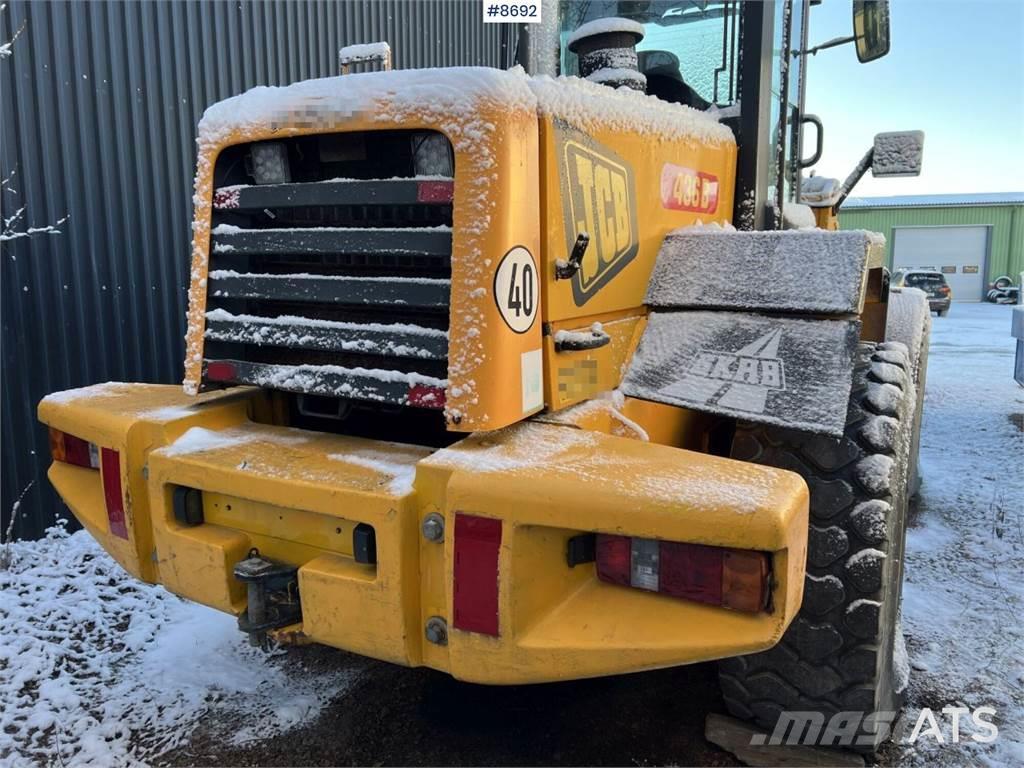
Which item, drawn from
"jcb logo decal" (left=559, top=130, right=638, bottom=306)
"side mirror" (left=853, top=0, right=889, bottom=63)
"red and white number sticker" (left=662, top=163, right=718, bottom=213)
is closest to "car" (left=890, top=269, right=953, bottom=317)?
"side mirror" (left=853, top=0, right=889, bottom=63)

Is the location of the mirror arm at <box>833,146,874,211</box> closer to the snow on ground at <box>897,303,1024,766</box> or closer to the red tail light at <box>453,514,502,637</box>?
the snow on ground at <box>897,303,1024,766</box>

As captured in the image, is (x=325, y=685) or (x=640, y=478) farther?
(x=325, y=685)

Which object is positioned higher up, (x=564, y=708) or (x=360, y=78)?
(x=360, y=78)

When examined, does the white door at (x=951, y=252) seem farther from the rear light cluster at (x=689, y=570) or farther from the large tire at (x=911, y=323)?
the rear light cluster at (x=689, y=570)

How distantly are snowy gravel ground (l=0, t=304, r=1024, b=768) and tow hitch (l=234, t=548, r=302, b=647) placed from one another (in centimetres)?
61

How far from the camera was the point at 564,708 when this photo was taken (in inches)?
113

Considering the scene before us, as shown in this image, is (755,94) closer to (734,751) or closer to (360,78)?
(360,78)

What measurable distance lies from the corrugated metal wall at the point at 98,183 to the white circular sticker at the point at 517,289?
2.16 m

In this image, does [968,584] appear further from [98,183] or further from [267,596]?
[98,183]

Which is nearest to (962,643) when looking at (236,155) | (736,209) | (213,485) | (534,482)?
(736,209)

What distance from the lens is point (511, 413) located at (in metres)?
2.18

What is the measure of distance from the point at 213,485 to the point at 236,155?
1083mm

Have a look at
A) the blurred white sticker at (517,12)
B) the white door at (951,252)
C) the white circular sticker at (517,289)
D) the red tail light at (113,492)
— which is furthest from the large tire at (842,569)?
the white door at (951,252)

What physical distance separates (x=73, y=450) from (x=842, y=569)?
8.93 feet
